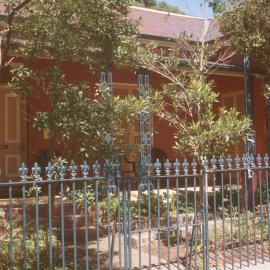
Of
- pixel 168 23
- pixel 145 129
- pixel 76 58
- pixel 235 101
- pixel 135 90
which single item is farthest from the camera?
pixel 168 23

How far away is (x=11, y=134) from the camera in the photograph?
10.4 metres

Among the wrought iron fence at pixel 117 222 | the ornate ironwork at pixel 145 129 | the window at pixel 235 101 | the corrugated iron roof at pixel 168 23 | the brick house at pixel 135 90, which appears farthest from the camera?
the corrugated iron roof at pixel 168 23

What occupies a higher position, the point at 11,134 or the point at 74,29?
the point at 74,29

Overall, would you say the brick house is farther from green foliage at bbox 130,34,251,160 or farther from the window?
green foliage at bbox 130,34,251,160

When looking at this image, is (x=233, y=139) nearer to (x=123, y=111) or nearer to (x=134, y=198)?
(x=123, y=111)

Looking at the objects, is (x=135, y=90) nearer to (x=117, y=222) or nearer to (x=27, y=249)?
(x=117, y=222)

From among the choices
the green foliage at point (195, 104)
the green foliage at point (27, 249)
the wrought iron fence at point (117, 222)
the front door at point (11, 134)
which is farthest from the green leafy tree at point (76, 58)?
the front door at point (11, 134)

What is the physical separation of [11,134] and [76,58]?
5497 millimetres

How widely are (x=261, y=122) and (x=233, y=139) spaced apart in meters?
6.31

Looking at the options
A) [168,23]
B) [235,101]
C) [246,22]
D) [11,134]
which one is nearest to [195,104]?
[246,22]

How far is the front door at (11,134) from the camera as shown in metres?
10.2

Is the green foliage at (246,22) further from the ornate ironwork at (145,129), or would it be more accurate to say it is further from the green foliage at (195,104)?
the ornate ironwork at (145,129)

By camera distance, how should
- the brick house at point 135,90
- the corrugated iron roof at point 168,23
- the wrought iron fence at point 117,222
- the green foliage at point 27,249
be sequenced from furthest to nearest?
the corrugated iron roof at point 168,23 < the brick house at point 135,90 < the green foliage at point 27,249 < the wrought iron fence at point 117,222

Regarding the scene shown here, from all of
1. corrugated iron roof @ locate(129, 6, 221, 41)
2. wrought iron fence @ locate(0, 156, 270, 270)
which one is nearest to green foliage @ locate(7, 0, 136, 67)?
wrought iron fence @ locate(0, 156, 270, 270)
